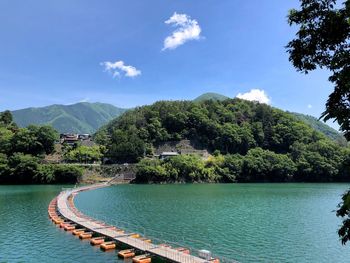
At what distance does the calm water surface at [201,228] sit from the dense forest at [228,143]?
4908 cm

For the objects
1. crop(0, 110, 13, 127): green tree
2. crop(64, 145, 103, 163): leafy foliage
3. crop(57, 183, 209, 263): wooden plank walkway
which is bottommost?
crop(57, 183, 209, 263): wooden plank walkway

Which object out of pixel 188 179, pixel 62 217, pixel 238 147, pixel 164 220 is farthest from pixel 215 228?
pixel 238 147

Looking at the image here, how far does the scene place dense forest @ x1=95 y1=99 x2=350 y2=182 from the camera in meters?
109

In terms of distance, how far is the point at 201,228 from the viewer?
3625cm

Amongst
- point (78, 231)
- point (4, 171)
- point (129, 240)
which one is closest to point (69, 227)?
point (78, 231)

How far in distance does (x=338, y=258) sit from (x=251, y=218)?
637 inches

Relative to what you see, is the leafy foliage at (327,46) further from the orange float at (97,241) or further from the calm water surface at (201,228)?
the orange float at (97,241)

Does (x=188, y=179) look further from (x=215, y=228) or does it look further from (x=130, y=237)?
(x=130, y=237)

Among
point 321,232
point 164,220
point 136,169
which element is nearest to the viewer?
point 321,232

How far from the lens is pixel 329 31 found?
948 centimetres

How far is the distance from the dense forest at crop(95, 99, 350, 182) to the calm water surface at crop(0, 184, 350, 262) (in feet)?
161

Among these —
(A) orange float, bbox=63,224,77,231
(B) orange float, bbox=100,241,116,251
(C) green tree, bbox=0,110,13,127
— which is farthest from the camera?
(C) green tree, bbox=0,110,13,127

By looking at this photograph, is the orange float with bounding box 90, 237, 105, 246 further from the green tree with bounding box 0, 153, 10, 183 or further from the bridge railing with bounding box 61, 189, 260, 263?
the green tree with bounding box 0, 153, 10, 183

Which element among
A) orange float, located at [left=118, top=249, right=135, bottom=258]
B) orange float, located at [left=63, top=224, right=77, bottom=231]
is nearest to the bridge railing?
orange float, located at [left=118, top=249, right=135, bottom=258]
